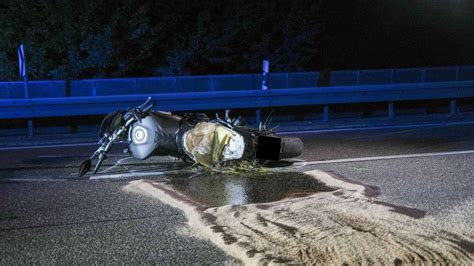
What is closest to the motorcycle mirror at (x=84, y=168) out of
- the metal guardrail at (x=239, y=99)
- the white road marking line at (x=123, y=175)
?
the white road marking line at (x=123, y=175)

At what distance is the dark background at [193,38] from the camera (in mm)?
15594

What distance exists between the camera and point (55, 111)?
12.8 meters

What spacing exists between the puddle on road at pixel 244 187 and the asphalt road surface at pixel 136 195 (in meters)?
0.45

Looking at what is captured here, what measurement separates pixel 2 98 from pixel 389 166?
928cm

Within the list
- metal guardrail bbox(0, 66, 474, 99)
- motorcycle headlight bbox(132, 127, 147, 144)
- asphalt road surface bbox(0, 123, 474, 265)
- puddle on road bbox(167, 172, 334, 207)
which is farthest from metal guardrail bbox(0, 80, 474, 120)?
puddle on road bbox(167, 172, 334, 207)

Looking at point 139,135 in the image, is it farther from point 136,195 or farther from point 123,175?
point 136,195

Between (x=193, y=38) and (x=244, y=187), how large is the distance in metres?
10.6

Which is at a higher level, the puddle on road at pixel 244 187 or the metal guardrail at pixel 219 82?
the metal guardrail at pixel 219 82

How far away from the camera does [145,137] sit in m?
7.89

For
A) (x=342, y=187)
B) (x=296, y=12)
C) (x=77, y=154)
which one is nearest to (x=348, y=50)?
(x=296, y=12)

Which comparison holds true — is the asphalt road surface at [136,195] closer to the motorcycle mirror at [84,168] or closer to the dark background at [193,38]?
the motorcycle mirror at [84,168]

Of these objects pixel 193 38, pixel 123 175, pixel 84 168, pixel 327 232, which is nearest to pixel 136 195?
pixel 123 175

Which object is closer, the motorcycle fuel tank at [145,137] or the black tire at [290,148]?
the motorcycle fuel tank at [145,137]

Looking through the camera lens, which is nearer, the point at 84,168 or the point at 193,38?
the point at 84,168
